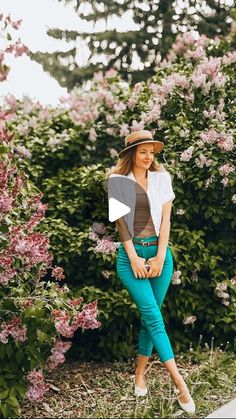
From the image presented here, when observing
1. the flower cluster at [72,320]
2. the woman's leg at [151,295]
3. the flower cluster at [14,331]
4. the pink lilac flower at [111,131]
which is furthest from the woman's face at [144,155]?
the pink lilac flower at [111,131]

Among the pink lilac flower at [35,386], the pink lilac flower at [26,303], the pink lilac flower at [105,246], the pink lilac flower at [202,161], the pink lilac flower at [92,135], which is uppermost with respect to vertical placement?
A: the pink lilac flower at [92,135]

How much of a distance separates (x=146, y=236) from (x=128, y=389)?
123 cm

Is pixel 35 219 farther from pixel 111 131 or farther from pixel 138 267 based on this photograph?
pixel 111 131

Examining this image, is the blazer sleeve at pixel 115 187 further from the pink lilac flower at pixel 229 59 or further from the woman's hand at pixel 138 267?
the pink lilac flower at pixel 229 59

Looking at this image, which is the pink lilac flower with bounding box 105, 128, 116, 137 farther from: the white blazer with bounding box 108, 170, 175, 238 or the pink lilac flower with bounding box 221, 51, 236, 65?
the white blazer with bounding box 108, 170, 175, 238

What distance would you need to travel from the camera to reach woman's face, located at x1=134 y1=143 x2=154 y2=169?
4590 millimetres

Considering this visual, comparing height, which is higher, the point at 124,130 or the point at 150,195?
the point at 124,130

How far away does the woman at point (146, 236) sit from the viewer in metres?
4.49

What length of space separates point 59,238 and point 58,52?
1195 cm

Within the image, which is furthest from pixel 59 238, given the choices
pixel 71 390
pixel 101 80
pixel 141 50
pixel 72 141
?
pixel 141 50

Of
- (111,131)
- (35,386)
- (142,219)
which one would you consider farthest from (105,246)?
(111,131)

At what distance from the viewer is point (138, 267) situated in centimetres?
448

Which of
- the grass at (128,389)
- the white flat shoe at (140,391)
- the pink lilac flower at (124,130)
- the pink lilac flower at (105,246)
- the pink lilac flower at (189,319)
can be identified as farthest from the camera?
the pink lilac flower at (124,130)

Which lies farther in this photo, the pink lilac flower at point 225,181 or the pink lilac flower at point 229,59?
the pink lilac flower at point 229,59
